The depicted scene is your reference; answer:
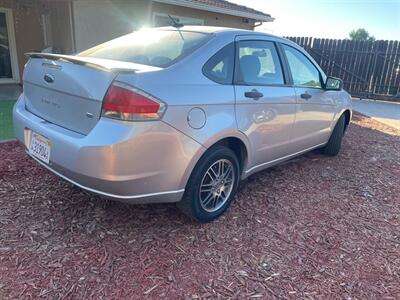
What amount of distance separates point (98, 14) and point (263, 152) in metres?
7.23

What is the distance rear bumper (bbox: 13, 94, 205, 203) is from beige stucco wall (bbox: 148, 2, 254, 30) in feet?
25.3

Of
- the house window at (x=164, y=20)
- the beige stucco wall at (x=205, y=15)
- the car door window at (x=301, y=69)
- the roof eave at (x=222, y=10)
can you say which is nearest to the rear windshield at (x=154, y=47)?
the car door window at (x=301, y=69)

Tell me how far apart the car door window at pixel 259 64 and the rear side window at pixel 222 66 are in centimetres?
11

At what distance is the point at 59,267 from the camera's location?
7.93 ft

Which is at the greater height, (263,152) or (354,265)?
(263,152)

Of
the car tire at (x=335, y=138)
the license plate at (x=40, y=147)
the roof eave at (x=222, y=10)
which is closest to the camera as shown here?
the license plate at (x=40, y=147)

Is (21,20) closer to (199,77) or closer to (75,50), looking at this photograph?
(75,50)

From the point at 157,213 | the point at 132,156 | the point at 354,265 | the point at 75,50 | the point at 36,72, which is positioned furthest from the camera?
the point at 75,50

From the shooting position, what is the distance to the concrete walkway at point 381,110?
965 cm

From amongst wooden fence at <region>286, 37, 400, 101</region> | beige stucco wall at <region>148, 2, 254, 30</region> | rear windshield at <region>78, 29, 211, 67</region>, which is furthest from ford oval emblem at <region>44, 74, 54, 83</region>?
wooden fence at <region>286, 37, 400, 101</region>

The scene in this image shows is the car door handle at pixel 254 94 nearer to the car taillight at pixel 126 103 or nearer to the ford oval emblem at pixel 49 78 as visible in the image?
the car taillight at pixel 126 103

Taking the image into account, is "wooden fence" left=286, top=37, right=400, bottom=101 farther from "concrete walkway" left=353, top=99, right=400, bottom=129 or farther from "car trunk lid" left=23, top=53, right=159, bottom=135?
"car trunk lid" left=23, top=53, right=159, bottom=135

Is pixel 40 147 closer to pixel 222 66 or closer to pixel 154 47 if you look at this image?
pixel 154 47

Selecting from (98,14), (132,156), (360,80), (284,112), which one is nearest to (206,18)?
(98,14)
